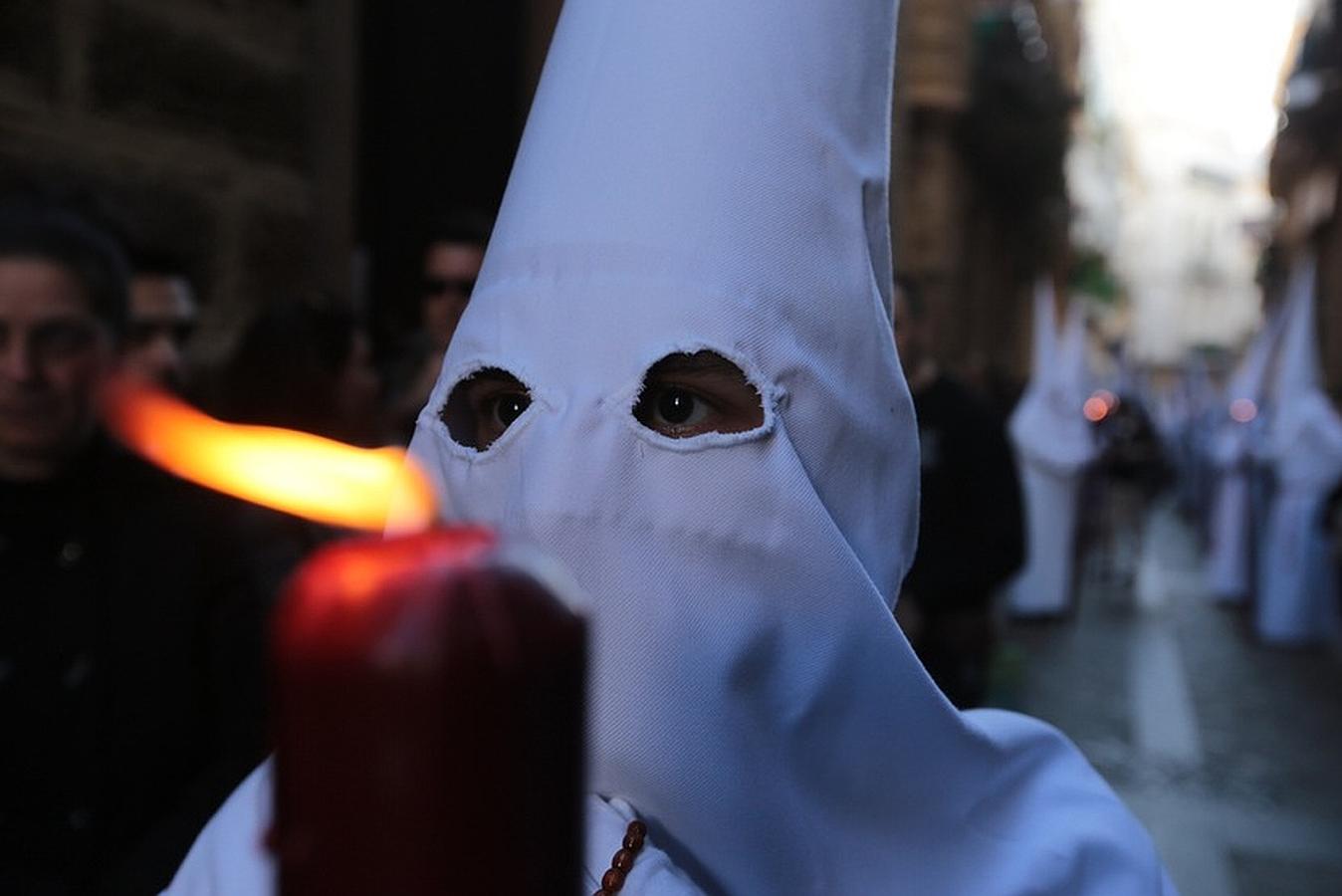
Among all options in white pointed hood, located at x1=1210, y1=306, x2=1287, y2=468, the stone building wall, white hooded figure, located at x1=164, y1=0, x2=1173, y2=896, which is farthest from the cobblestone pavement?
white hooded figure, located at x1=164, y1=0, x2=1173, y2=896

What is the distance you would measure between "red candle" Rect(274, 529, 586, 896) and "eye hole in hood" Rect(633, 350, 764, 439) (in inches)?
35.4

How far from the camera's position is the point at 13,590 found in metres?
1.72

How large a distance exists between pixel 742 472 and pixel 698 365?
0.12 meters

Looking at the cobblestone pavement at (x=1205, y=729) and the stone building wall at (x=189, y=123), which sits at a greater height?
the stone building wall at (x=189, y=123)

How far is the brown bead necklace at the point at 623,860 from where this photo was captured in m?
1.02

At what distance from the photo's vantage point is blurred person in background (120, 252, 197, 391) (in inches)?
108

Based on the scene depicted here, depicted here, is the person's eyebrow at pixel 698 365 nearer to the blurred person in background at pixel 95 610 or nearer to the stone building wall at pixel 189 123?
the blurred person in background at pixel 95 610

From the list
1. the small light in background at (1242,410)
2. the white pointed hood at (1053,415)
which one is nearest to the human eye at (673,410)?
the white pointed hood at (1053,415)

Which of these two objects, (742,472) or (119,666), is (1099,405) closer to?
(119,666)

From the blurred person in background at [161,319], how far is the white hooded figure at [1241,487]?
31.5 ft

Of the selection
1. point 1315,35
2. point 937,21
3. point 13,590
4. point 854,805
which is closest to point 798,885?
point 854,805

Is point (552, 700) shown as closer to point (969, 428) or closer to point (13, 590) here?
point (13, 590)

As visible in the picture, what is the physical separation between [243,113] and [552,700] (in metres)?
3.66

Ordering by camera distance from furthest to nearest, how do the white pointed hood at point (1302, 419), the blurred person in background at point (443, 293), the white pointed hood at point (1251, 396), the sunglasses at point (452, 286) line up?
the white pointed hood at point (1251, 396), the white pointed hood at point (1302, 419), the sunglasses at point (452, 286), the blurred person in background at point (443, 293)
